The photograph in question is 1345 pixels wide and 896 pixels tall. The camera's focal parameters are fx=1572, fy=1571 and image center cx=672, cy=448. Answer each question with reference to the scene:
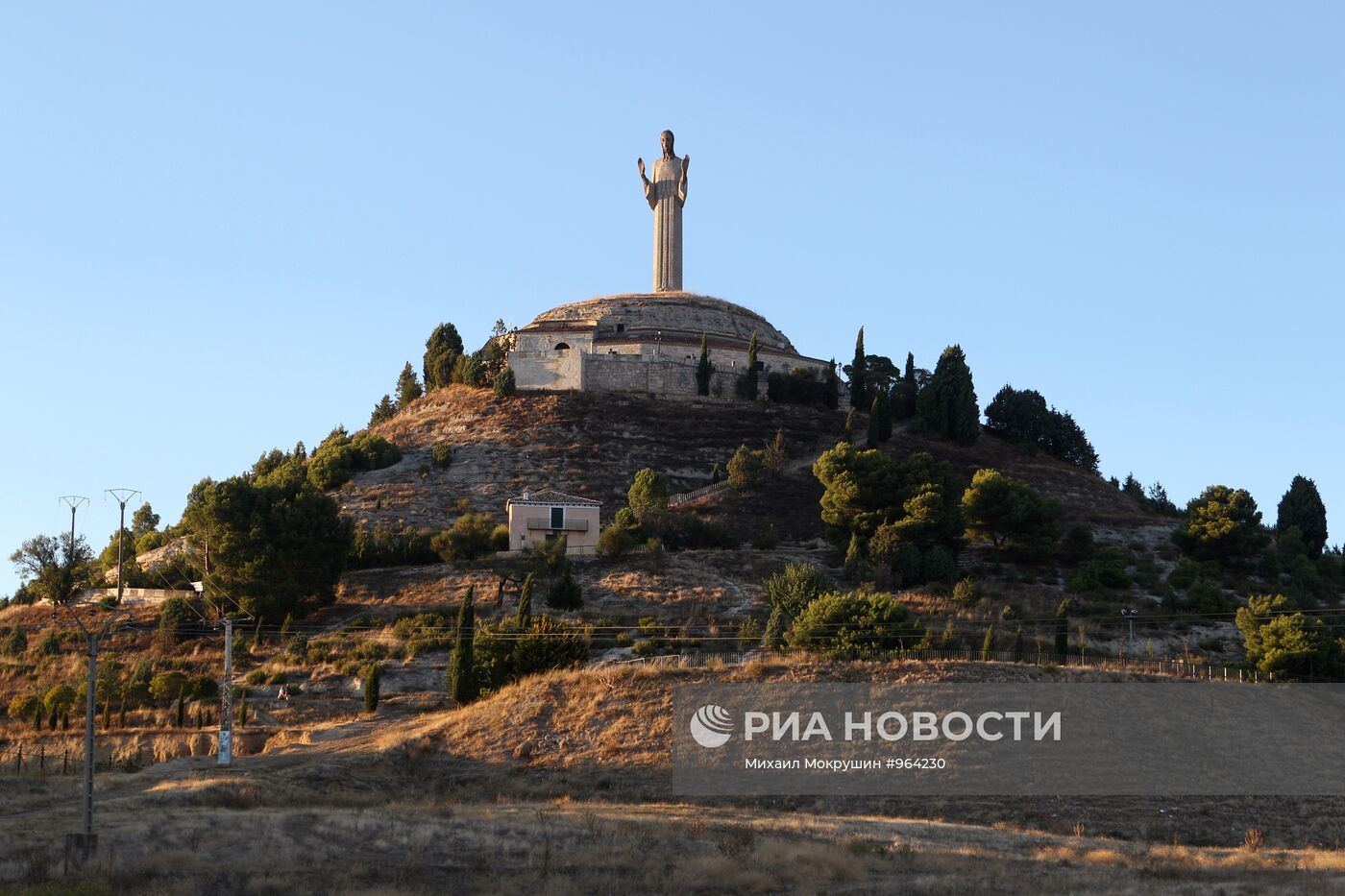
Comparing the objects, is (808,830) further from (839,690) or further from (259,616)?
(259,616)

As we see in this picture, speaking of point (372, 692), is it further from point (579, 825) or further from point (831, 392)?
point (831, 392)

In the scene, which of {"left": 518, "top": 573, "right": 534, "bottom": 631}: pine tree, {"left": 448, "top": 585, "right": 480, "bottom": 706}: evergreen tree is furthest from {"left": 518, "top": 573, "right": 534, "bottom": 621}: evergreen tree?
{"left": 448, "top": 585, "right": 480, "bottom": 706}: evergreen tree

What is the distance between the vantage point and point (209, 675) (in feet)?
186

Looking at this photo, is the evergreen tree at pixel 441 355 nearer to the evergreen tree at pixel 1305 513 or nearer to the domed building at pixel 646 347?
the domed building at pixel 646 347

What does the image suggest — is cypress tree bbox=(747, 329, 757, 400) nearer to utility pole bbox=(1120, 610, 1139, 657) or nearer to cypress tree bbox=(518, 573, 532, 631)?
utility pole bbox=(1120, 610, 1139, 657)

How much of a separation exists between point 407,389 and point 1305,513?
53.5m

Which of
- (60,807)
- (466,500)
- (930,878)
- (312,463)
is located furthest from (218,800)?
(312,463)

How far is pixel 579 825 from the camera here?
3506 cm

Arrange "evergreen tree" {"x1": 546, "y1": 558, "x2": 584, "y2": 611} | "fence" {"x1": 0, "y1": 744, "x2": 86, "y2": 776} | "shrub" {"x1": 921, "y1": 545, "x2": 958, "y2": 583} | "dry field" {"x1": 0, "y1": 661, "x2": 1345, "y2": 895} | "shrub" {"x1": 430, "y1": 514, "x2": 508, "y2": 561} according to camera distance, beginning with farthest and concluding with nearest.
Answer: "shrub" {"x1": 430, "y1": 514, "x2": 508, "y2": 561}, "shrub" {"x1": 921, "y1": 545, "x2": 958, "y2": 583}, "evergreen tree" {"x1": 546, "y1": 558, "x2": 584, "y2": 611}, "fence" {"x1": 0, "y1": 744, "x2": 86, "y2": 776}, "dry field" {"x1": 0, "y1": 661, "x2": 1345, "y2": 895}

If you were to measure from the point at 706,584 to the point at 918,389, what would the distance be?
115ft

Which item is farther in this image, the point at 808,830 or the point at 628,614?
the point at 628,614

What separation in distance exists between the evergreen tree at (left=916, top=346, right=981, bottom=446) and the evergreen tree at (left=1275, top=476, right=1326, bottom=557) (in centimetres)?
1725

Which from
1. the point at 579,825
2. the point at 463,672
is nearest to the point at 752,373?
the point at 463,672

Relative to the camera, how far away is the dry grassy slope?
7738cm
